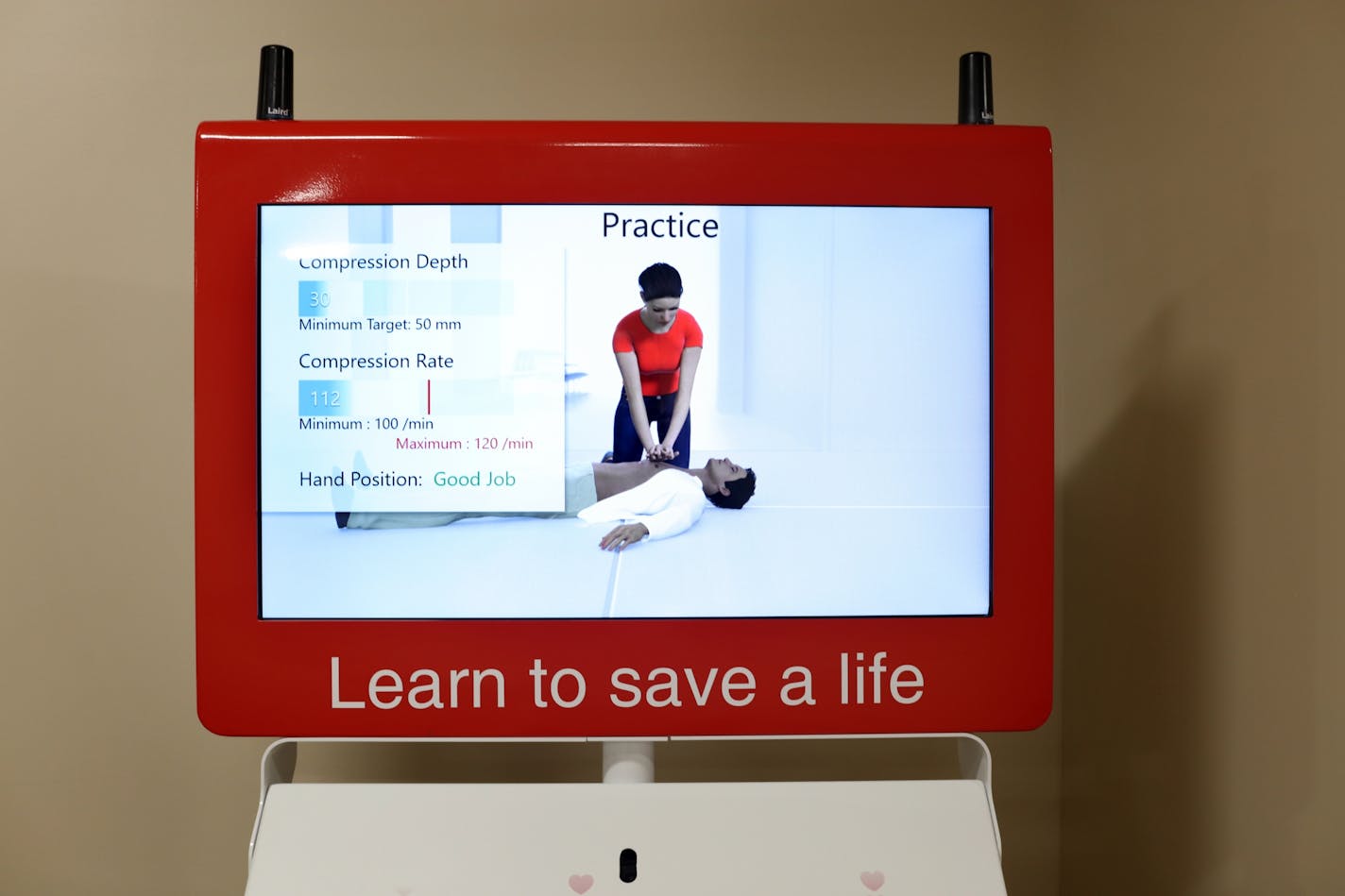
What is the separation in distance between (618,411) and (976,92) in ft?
2.06

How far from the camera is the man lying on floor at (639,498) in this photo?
45.4 inches

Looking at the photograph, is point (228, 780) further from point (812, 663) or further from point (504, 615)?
point (812, 663)

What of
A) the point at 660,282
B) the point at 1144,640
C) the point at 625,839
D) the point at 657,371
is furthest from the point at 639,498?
the point at 1144,640

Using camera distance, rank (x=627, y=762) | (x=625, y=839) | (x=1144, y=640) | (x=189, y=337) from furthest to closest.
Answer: (x=189, y=337)
(x=1144, y=640)
(x=627, y=762)
(x=625, y=839)

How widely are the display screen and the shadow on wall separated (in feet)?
1.23

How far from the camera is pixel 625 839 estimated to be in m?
1.11

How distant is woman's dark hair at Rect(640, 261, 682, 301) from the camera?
3.79 ft

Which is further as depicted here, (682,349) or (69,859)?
(69,859)

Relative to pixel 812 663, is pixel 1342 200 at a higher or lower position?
higher

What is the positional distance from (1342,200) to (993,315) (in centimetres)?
39

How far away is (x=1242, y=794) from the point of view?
1213mm

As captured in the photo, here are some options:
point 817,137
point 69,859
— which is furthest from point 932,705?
point 69,859

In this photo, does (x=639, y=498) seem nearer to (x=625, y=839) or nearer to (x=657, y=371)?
(x=657, y=371)

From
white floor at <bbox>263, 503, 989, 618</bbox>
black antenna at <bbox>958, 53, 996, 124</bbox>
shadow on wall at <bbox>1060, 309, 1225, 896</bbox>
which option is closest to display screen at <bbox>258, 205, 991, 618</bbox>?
white floor at <bbox>263, 503, 989, 618</bbox>
